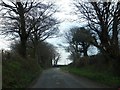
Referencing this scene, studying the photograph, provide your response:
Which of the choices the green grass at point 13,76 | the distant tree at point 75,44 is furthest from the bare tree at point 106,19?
the distant tree at point 75,44

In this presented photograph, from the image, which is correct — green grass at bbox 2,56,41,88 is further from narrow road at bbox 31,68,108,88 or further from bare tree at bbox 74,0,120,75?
bare tree at bbox 74,0,120,75

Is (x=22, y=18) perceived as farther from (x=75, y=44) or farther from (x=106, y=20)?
(x=75, y=44)

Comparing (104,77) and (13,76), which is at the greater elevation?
(13,76)

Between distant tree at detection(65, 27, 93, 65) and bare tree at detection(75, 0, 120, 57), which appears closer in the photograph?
bare tree at detection(75, 0, 120, 57)

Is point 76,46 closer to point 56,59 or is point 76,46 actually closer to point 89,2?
point 89,2

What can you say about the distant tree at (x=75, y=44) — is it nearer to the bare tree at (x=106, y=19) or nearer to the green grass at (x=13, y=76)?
the bare tree at (x=106, y=19)

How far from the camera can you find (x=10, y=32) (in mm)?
46281

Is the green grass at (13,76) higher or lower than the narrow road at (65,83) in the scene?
higher

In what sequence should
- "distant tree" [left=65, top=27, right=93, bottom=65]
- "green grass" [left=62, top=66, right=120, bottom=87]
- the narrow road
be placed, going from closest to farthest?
1. "green grass" [left=62, top=66, right=120, bottom=87]
2. the narrow road
3. "distant tree" [left=65, top=27, right=93, bottom=65]

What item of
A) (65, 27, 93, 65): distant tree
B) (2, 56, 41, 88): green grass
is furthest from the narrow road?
(65, 27, 93, 65): distant tree

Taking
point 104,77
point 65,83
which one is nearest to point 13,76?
point 65,83

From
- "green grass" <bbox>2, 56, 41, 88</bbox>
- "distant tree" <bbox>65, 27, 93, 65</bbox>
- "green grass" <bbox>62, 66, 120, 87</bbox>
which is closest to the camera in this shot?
"green grass" <bbox>2, 56, 41, 88</bbox>

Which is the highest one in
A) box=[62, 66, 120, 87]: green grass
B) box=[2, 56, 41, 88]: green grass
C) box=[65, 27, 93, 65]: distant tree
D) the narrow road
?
box=[65, 27, 93, 65]: distant tree

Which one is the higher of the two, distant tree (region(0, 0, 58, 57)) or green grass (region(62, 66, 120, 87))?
distant tree (region(0, 0, 58, 57))
